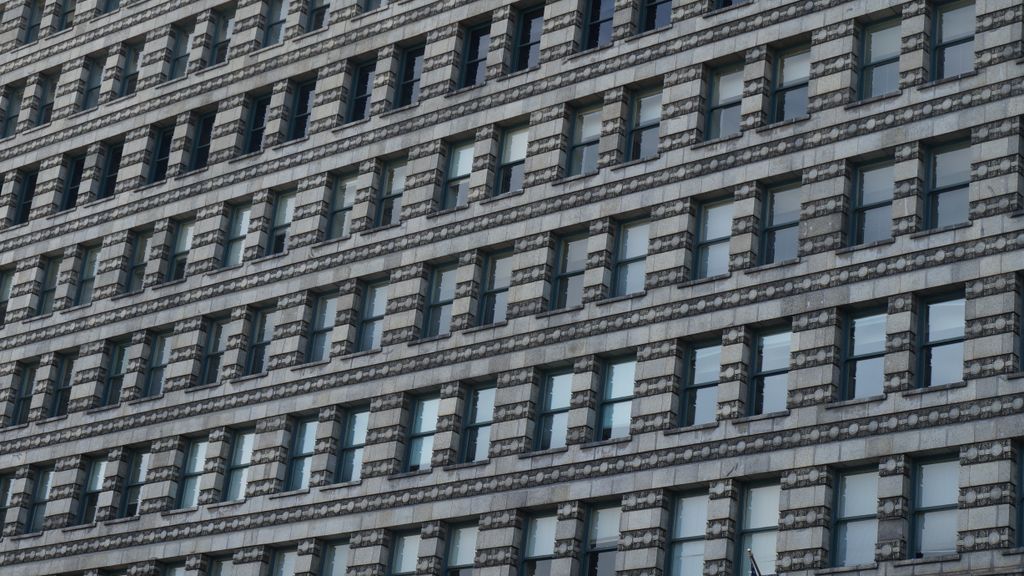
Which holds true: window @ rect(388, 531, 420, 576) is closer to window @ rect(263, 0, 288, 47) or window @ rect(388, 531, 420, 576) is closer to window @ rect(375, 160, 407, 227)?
window @ rect(375, 160, 407, 227)

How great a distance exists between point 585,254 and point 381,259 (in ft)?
19.7

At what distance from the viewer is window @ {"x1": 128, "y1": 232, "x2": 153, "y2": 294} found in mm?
57438

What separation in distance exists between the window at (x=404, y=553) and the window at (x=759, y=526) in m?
8.46

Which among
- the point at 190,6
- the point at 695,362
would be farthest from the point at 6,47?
the point at 695,362

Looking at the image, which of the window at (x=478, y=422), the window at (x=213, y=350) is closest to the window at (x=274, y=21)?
the window at (x=213, y=350)

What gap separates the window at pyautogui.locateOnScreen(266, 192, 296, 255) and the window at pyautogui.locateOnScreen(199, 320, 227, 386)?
7.58 feet

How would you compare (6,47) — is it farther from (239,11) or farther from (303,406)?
(303,406)

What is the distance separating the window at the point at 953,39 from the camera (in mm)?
42844

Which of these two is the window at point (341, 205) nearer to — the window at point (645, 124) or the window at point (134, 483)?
the window at point (134, 483)

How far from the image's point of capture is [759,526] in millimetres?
41594

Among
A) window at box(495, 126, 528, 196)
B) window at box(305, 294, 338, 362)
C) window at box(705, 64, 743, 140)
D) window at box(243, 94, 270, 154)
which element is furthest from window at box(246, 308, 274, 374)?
Answer: window at box(705, 64, 743, 140)

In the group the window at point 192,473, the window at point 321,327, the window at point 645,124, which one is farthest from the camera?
the window at point 192,473

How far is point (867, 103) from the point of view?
43406 mm

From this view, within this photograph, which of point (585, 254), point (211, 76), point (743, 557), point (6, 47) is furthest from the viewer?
point (6, 47)
